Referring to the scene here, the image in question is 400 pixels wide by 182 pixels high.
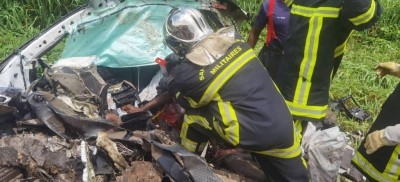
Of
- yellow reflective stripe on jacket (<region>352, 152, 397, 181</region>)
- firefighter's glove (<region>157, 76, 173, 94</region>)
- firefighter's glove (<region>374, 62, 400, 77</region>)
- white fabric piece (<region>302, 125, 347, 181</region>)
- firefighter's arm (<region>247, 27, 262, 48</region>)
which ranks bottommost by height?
white fabric piece (<region>302, 125, 347, 181</region>)

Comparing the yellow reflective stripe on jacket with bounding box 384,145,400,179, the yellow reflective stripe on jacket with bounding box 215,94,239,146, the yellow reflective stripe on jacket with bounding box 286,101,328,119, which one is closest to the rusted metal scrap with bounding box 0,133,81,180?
the yellow reflective stripe on jacket with bounding box 215,94,239,146

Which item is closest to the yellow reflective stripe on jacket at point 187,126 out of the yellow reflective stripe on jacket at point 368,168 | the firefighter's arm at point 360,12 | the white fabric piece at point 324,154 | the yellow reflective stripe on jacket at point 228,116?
the yellow reflective stripe on jacket at point 228,116

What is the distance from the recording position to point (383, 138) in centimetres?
280

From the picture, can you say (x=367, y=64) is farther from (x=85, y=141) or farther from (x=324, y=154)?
(x=85, y=141)

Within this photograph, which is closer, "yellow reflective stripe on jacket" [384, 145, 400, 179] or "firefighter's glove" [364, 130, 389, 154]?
"firefighter's glove" [364, 130, 389, 154]

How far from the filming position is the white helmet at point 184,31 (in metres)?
3.01

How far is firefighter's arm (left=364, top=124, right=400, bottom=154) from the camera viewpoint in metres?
2.75

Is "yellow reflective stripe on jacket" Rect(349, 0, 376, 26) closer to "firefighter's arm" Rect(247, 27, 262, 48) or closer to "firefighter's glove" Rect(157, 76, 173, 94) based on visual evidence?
"firefighter's arm" Rect(247, 27, 262, 48)

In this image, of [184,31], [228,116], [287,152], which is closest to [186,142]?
[228,116]

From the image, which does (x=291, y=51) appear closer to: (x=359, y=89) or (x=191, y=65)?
(x=191, y=65)

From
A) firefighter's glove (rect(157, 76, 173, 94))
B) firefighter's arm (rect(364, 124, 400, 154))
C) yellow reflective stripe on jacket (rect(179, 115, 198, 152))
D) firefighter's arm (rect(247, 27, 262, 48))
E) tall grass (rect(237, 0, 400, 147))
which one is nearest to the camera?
firefighter's arm (rect(364, 124, 400, 154))

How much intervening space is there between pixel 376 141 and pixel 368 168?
1.33ft

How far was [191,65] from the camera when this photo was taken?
295 centimetres

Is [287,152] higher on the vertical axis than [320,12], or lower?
lower
